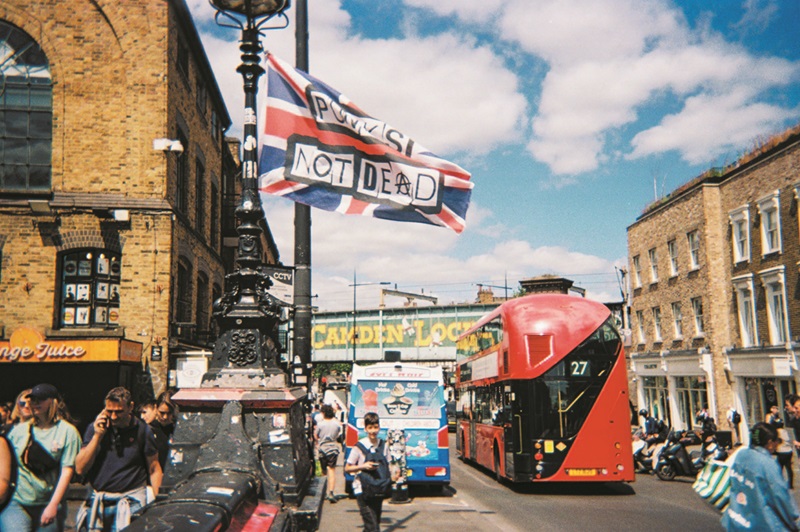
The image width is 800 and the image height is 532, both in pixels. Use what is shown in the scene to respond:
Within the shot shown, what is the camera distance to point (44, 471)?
17.8 ft

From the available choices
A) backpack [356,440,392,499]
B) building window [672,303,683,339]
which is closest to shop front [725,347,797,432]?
building window [672,303,683,339]

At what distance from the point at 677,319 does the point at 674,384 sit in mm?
3117

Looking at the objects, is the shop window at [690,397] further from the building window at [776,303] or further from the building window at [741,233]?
the building window at [741,233]

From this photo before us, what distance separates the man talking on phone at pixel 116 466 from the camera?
18.7ft

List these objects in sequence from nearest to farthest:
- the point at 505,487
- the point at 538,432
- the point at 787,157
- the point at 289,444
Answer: the point at 289,444 → the point at 538,432 → the point at 505,487 → the point at 787,157

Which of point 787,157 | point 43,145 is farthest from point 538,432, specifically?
point 787,157

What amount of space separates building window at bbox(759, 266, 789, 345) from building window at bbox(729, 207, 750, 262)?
73.6 inches

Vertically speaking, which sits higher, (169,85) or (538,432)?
(169,85)

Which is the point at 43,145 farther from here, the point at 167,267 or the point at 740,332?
the point at 740,332

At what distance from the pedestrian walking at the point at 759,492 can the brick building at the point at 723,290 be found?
21.1m

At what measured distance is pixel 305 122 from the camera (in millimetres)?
9547

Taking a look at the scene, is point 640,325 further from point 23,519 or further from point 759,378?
point 23,519

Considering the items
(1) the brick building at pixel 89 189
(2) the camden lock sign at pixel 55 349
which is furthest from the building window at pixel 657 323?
(2) the camden lock sign at pixel 55 349

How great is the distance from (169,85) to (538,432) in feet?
40.4
